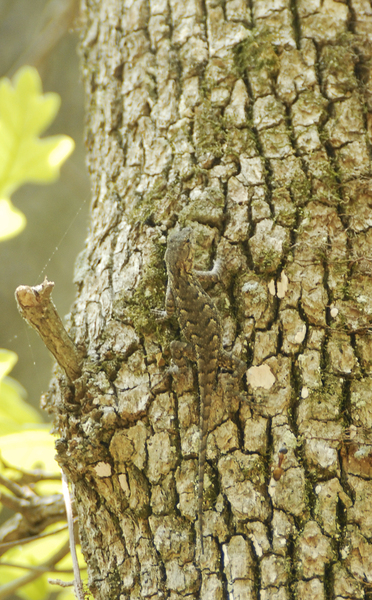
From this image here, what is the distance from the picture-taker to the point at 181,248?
2164 mm

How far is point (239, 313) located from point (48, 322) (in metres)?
0.79

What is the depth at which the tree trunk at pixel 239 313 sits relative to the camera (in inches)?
68.4

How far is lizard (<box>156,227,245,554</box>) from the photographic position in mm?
1990

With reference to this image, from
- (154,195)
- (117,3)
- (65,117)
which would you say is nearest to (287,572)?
(154,195)

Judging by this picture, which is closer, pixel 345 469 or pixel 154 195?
pixel 345 469

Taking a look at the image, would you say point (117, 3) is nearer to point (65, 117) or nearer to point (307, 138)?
point (307, 138)

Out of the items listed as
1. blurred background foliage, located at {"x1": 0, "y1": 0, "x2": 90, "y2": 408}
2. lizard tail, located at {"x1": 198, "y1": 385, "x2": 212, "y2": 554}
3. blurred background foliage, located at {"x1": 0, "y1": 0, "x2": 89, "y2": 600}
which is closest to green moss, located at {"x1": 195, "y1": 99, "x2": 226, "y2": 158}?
lizard tail, located at {"x1": 198, "y1": 385, "x2": 212, "y2": 554}

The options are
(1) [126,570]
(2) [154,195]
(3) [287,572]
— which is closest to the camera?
(3) [287,572]

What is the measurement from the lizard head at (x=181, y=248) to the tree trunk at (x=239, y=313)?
0.05 meters

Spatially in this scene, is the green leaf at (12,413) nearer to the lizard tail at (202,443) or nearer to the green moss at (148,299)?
the green moss at (148,299)

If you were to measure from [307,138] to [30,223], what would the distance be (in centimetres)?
495

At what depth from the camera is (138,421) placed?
78.3 inches

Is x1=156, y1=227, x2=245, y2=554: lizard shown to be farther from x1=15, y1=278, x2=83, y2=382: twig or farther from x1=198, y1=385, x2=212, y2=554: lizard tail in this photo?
x1=15, y1=278, x2=83, y2=382: twig

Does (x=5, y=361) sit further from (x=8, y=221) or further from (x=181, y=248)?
(x=181, y=248)
